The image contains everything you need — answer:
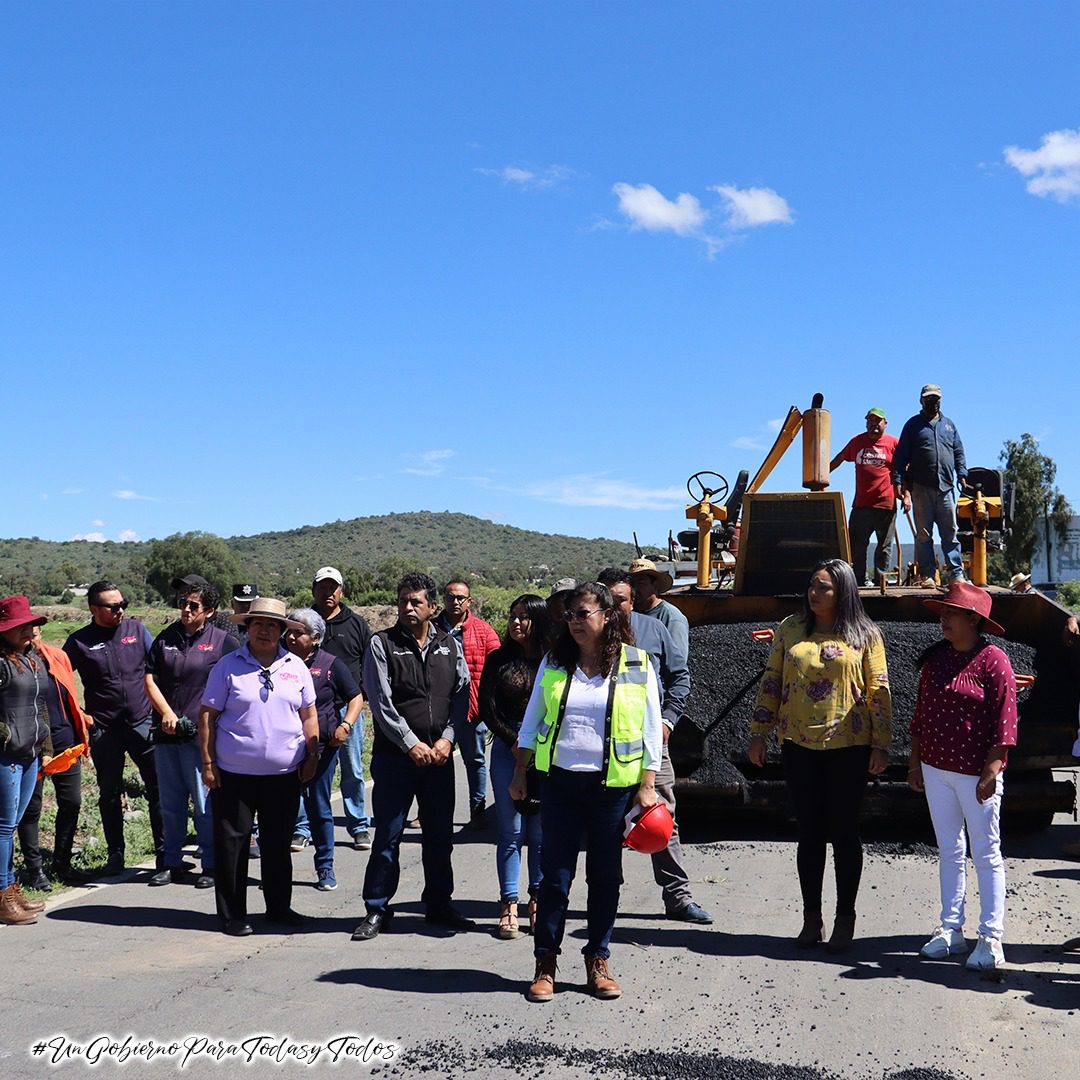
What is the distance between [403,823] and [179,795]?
1.93m

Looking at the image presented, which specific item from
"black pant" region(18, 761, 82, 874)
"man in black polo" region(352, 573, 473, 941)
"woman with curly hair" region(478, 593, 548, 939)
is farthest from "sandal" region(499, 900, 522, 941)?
"black pant" region(18, 761, 82, 874)

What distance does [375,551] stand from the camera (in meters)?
87.8

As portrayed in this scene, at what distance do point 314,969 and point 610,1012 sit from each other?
5.02 feet

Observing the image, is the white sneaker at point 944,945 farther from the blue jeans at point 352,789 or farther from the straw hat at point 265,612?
the blue jeans at point 352,789

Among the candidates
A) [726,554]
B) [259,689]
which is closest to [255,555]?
[726,554]

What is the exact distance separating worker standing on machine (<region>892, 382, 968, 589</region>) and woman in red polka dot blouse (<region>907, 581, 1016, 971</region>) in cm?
493

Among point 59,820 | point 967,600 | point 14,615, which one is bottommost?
point 59,820

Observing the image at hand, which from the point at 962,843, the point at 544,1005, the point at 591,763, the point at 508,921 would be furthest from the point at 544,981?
the point at 962,843

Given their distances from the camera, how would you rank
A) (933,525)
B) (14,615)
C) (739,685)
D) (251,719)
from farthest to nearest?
(933,525) < (739,685) < (14,615) < (251,719)

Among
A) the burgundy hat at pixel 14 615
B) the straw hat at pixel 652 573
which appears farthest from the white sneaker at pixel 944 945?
the burgundy hat at pixel 14 615

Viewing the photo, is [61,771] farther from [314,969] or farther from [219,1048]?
[219,1048]

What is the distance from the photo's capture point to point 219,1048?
459 centimetres

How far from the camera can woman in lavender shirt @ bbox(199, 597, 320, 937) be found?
6406 millimetres

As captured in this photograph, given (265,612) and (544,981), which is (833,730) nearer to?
(544,981)
